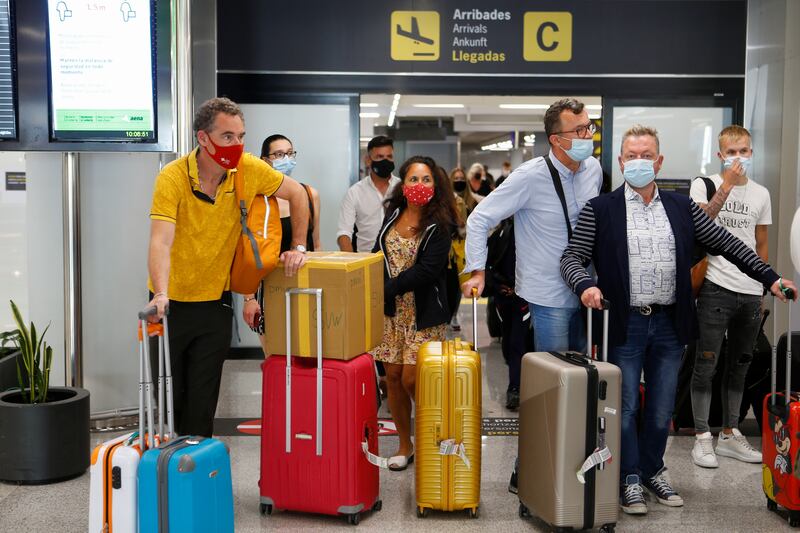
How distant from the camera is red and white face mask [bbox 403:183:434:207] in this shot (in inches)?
153

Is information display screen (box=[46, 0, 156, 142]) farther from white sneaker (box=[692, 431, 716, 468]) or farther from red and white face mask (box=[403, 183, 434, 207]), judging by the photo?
white sneaker (box=[692, 431, 716, 468])

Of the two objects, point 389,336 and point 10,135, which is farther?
point 10,135

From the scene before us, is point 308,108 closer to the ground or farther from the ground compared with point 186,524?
farther from the ground

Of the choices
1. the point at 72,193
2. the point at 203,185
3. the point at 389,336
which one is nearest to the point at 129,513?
the point at 203,185

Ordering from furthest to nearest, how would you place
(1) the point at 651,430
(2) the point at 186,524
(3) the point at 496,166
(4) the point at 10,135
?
(3) the point at 496,166
(4) the point at 10,135
(1) the point at 651,430
(2) the point at 186,524

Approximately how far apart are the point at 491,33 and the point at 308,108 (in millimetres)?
1499

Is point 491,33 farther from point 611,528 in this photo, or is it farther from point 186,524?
point 186,524

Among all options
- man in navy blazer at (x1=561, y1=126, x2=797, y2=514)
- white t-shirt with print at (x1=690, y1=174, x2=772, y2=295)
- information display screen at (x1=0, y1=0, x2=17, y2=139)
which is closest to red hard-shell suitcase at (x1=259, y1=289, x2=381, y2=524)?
man in navy blazer at (x1=561, y1=126, x2=797, y2=514)

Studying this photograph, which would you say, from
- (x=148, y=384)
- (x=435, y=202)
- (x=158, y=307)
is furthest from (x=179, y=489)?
(x=435, y=202)

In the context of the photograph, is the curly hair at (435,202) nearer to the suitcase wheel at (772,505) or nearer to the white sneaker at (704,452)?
the white sneaker at (704,452)

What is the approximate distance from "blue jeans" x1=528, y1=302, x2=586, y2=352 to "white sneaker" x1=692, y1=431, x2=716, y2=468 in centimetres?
113

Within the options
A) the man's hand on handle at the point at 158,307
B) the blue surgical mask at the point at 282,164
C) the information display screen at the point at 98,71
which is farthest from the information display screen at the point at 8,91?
the man's hand on handle at the point at 158,307

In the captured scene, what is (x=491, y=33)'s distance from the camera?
256 inches

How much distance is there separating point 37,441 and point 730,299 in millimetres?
3307
